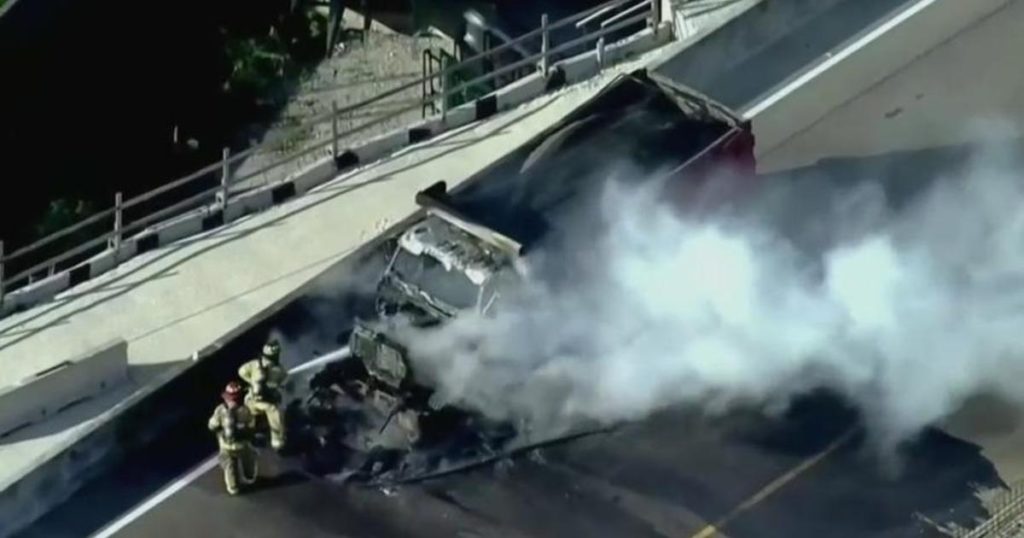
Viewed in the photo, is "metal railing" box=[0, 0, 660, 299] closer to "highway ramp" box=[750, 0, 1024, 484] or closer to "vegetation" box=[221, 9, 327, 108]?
"vegetation" box=[221, 9, 327, 108]

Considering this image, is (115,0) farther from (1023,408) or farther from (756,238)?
(1023,408)

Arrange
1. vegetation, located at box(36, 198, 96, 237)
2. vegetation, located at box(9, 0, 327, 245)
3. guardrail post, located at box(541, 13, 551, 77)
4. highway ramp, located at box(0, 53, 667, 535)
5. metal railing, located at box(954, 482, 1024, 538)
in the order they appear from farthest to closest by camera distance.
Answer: vegetation, located at box(9, 0, 327, 245)
vegetation, located at box(36, 198, 96, 237)
guardrail post, located at box(541, 13, 551, 77)
highway ramp, located at box(0, 53, 667, 535)
metal railing, located at box(954, 482, 1024, 538)

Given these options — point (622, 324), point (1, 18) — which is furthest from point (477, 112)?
point (1, 18)

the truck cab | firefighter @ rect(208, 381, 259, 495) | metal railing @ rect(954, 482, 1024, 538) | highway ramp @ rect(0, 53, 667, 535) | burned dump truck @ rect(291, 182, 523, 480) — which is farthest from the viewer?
highway ramp @ rect(0, 53, 667, 535)

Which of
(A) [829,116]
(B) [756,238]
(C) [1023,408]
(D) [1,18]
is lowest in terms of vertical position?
(C) [1023,408]

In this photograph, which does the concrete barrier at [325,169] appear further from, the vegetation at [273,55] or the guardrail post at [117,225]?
the vegetation at [273,55]

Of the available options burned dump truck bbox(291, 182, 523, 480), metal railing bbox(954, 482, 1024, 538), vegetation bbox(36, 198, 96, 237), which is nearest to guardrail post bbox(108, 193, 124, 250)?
burned dump truck bbox(291, 182, 523, 480)

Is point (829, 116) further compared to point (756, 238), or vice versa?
point (829, 116)
